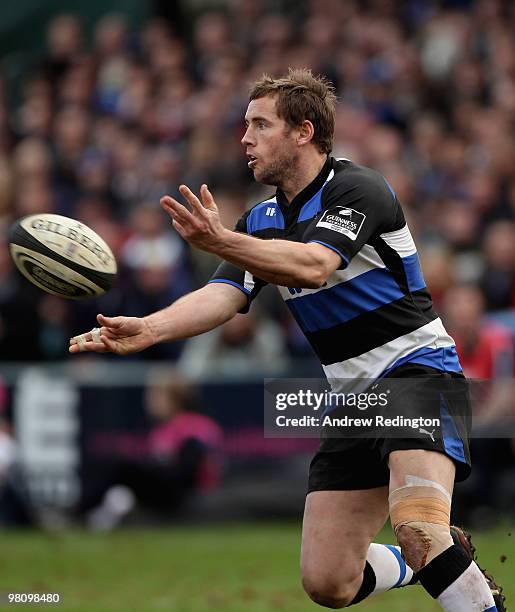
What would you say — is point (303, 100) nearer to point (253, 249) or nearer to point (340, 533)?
point (253, 249)

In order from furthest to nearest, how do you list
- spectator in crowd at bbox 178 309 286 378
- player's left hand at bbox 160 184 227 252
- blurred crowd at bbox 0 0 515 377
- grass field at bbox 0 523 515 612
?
1. blurred crowd at bbox 0 0 515 377
2. spectator in crowd at bbox 178 309 286 378
3. grass field at bbox 0 523 515 612
4. player's left hand at bbox 160 184 227 252

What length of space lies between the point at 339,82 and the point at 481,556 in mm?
7306

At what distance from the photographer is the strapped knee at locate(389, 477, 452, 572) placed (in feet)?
19.7

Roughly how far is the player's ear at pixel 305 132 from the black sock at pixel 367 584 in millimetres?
2106

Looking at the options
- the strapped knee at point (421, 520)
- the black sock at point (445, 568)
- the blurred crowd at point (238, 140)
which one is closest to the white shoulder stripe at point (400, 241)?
the strapped knee at point (421, 520)

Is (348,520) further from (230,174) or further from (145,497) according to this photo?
(230,174)

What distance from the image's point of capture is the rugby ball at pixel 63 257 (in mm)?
6531

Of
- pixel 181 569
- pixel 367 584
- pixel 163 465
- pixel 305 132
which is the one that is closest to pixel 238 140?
pixel 163 465

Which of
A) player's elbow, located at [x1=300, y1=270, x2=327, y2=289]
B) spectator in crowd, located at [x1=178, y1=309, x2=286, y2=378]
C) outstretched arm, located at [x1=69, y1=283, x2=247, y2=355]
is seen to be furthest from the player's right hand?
spectator in crowd, located at [x1=178, y1=309, x2=286, y2=378]

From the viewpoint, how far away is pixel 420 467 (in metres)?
6.15

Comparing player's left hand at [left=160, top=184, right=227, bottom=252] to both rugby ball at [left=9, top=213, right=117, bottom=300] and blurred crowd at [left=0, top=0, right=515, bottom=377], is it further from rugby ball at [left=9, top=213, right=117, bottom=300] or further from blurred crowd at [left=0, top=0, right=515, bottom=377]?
blurred crowd at [left=0, top=0, right=515, bottom=377]

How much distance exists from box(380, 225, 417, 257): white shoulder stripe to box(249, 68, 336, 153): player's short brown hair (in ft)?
1.93

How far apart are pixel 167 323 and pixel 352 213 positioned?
103 centimetres

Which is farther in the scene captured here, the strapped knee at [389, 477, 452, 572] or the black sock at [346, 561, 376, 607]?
the black sock at [346, 561, 376, 607]
